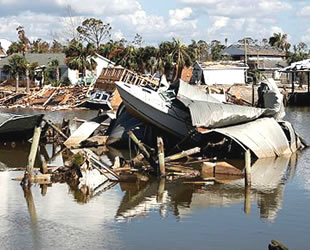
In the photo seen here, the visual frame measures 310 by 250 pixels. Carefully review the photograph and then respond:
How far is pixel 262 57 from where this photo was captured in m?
108

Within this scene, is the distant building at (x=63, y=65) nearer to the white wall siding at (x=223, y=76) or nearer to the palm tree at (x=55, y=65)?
the palm tree at (x=55, y=65)

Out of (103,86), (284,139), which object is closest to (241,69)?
(103,86)

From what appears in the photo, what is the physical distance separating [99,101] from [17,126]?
1077 inches

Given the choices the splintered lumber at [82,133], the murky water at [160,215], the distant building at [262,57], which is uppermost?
the distant building at [262,57]

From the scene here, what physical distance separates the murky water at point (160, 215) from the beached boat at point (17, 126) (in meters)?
8.24

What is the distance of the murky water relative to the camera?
15531 mm

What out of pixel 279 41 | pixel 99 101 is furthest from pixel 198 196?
pixel 279 41

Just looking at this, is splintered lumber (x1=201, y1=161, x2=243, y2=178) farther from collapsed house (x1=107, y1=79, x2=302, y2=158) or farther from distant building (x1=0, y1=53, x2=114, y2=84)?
distant building (x1=0, y1=53, x2=114, y2=84)

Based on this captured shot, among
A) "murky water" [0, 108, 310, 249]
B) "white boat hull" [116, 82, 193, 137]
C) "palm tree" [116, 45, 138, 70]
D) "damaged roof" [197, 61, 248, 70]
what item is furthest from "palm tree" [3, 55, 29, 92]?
"murky water" [0, 108, 310, 249]

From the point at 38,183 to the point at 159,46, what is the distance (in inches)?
2247

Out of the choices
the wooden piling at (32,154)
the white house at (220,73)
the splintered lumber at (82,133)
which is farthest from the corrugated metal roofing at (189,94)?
the white house at (220,73)

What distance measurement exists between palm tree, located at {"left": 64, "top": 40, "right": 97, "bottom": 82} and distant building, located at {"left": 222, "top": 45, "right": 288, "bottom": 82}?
30.8 metres

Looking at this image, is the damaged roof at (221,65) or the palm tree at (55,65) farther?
the damaged roof at (221,65)

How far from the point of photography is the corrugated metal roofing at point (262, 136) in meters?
27.4
